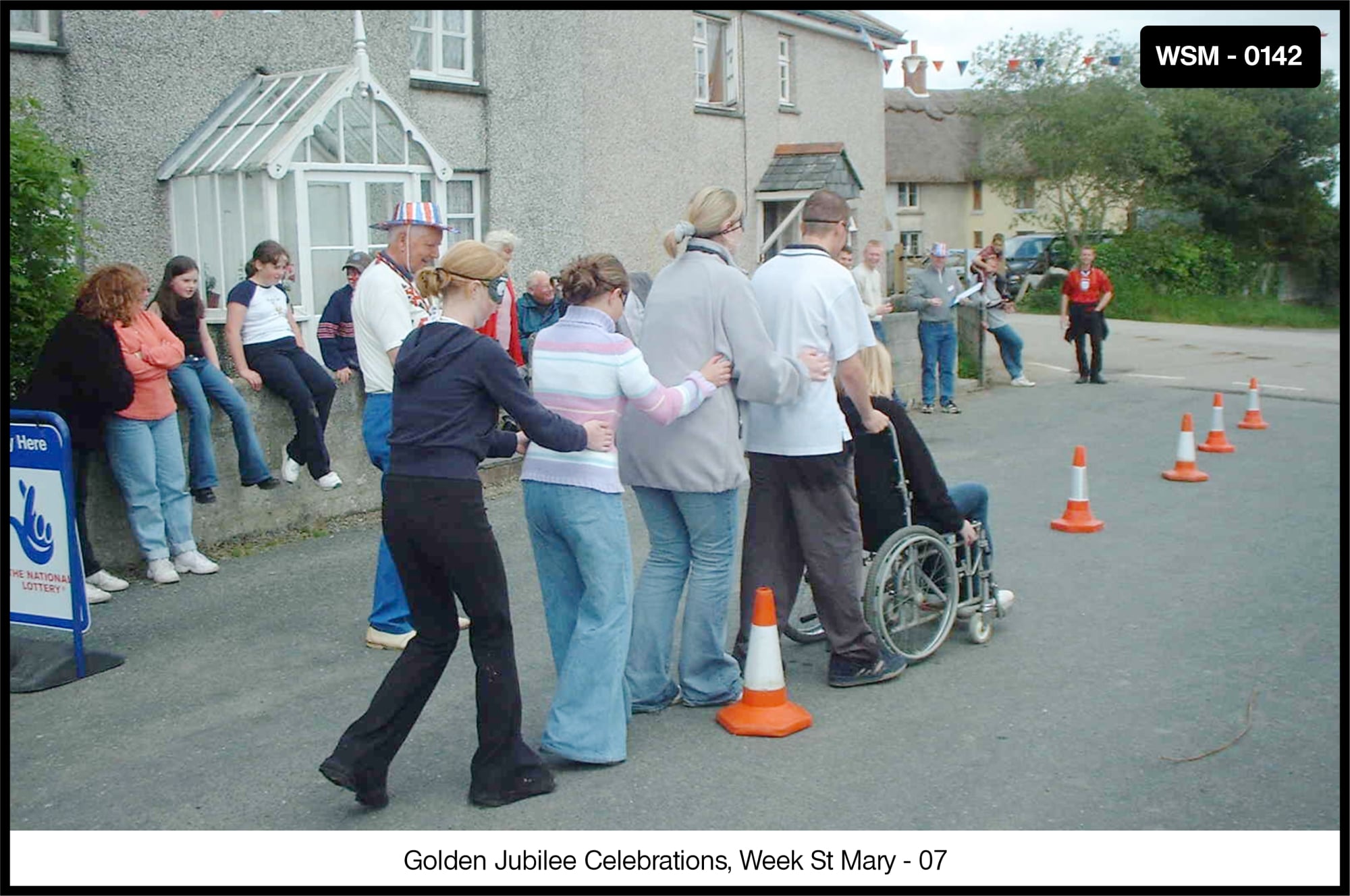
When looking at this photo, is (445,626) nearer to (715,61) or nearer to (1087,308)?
(1087,308)

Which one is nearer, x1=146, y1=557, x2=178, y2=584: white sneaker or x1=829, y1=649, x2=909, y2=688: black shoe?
x1=829, y1=649, x2=909, y2=688: black shoe

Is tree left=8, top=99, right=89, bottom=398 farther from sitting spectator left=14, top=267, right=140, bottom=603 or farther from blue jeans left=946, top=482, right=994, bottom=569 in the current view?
blue jeans left=946, top=482, right=994, bottom=569

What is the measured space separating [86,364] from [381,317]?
1.99 meters

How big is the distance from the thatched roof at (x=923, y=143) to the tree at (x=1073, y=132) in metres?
10.1

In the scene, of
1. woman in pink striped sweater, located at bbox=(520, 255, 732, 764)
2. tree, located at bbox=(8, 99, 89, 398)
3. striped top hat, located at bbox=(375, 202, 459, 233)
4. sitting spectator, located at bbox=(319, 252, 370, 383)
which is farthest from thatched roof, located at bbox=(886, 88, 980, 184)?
woman in pink striped sweater, located at bbox=(520, 255, 732, 764)

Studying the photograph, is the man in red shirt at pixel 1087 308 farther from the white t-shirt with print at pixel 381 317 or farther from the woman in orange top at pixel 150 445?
the white t-shirt with print at pixel 381 317

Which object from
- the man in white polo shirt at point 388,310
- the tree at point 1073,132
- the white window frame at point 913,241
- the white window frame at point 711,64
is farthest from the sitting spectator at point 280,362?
the white window frame at point 913,241

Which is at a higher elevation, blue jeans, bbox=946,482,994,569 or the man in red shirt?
the man in red shirt

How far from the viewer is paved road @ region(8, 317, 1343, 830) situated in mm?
4562

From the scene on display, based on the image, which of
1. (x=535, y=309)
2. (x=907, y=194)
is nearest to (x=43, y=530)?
(x=535, y=309)

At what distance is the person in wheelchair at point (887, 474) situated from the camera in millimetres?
6129

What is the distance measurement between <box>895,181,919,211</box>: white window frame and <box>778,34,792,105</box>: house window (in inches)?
1297

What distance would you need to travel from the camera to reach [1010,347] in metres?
17.7

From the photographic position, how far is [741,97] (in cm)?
2205
